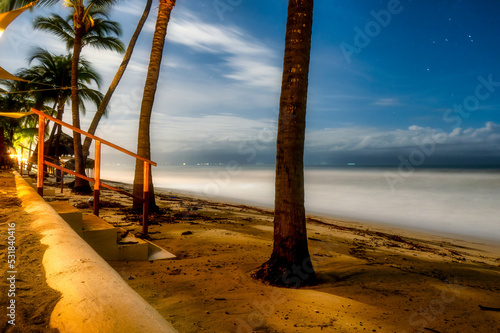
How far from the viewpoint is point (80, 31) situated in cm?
1401

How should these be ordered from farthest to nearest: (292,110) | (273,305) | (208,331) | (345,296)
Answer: (292,110), (345,296), (273,305), (208,331)

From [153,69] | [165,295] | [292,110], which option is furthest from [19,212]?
[153,69]

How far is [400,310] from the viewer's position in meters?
3.18

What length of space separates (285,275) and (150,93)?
22.2ft

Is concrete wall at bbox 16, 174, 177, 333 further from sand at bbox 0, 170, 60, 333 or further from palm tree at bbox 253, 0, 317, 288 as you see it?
palm tree at bbox 253, 0, 317, 288

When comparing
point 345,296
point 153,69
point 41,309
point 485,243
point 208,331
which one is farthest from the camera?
point 485,243

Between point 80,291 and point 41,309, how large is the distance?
6.8 inches

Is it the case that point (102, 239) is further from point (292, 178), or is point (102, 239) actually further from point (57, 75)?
point (57, 75)

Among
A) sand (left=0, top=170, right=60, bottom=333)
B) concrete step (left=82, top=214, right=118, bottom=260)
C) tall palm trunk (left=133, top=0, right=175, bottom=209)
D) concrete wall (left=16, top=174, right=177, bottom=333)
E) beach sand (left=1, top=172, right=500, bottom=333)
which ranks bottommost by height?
beach sand (left=1, top=172, right=500, bottom=333)

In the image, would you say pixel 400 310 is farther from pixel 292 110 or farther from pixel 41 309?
pixel 41 309

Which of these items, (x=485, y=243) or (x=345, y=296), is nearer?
(x=345, y=296)

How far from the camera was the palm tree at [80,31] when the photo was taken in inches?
519

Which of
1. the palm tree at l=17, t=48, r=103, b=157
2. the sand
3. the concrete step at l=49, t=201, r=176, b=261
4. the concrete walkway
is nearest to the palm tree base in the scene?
the concrete step at l=49, t=201, r=176, b=261

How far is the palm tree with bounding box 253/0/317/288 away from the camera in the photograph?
3.94 m
